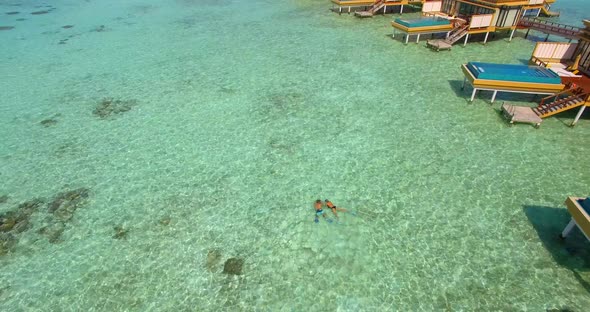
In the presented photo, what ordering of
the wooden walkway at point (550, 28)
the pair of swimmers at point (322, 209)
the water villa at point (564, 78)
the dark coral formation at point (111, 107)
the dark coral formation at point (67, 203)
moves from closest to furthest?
the pair of swimmers at point (322, 209)
the dark coral formation at point (67, 203)
the water villa at point (564, 78)
the dark coral formation at point (111, 107)
the wooden walkway at point (550, 28)

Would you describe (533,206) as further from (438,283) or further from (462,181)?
(438,283)

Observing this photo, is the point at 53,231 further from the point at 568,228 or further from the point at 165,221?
the point at 568,228

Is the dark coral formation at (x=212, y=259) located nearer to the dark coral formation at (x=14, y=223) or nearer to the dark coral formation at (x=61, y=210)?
the dark coral formation at (x=61, y=210)

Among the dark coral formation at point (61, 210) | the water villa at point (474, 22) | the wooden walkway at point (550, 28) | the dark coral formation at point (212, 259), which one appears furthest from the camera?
the water villa at point (474, 22)

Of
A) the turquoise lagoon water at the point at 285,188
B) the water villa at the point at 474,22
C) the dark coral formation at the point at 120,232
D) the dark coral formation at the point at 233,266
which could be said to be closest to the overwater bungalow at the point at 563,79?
the turquoise lagoon water at the point at 285,188

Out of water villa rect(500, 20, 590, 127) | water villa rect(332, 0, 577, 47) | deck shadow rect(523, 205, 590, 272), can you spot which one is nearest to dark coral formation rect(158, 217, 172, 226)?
deck shadow rect(523, 205, 590, 272)

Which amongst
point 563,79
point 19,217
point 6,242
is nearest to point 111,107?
Result: point 19,217
